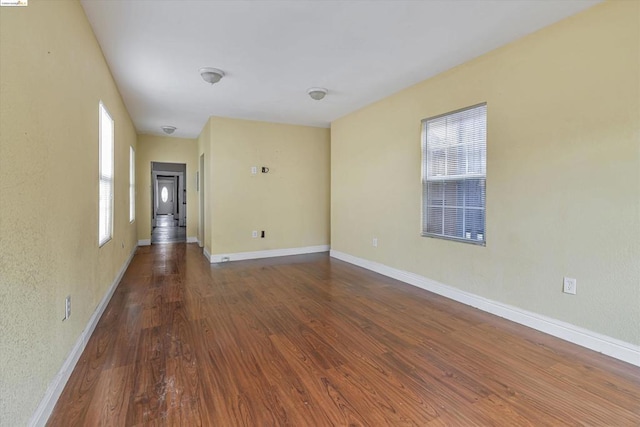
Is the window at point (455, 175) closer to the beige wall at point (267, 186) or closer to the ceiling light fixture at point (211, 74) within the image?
the ceiling light fixture at point (211, 74)

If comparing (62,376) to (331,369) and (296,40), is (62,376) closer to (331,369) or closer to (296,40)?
(331,369)

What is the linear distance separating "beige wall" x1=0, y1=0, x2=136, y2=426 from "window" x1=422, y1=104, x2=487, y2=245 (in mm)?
3253

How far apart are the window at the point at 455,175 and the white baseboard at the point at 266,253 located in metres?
2.75

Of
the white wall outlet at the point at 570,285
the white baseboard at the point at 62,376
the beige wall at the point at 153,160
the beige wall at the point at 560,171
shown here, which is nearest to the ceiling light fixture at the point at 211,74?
the beige wall at the point at 560,171

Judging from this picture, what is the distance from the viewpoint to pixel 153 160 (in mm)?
6781

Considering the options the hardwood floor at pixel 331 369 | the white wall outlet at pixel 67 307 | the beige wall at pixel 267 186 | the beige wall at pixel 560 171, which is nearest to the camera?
the hardwood floor at pixel 331 369

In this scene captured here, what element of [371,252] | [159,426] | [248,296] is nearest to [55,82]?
[159,426]

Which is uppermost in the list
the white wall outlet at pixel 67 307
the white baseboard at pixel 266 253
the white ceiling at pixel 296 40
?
the white ceiling at pixel 296 40

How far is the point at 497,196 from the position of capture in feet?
9.29

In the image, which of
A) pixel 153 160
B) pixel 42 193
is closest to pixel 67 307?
pixel 42 193

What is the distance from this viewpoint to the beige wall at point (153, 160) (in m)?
6.68

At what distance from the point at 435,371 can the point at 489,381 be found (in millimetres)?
303

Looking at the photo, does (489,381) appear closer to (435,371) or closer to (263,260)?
(435,371)

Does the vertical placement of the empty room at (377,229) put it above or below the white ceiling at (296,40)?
below
